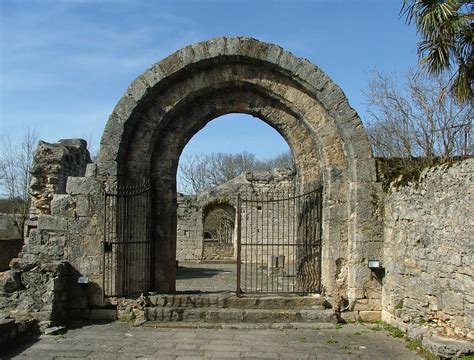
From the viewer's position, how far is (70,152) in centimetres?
1448

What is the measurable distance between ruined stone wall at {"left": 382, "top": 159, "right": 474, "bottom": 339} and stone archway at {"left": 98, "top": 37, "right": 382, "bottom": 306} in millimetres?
593

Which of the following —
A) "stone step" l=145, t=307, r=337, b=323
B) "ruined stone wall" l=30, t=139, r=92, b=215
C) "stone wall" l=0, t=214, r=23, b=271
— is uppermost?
"ruined stone wall" l=30, t=139, r=92, b=215

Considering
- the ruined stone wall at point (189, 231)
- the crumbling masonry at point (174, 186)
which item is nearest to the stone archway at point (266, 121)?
the crumbling masonry at point (174, 186)

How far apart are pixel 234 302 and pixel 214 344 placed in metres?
1.64

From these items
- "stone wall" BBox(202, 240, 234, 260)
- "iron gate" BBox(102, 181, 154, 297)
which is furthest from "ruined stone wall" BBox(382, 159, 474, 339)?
"stone wall" BBox(202, 240, 234, 260)

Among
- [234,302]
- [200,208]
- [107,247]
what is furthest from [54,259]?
[200,208]

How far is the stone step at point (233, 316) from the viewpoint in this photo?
8328 millimetres

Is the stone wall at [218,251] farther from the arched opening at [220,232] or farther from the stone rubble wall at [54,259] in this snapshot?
the stone rubble wall at [54,259]

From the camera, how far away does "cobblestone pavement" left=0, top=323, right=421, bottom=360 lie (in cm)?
648

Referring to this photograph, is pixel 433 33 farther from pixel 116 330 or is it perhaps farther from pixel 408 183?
pixel 116 330

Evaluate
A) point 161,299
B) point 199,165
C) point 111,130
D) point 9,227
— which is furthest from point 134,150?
point 199,165

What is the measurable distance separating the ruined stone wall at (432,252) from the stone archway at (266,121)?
59 centimetres

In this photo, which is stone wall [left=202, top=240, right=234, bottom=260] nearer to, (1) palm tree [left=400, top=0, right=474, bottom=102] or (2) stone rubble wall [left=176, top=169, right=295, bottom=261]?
(2) stone rubble wall [left=176, top=169, right=295, bottom=261]

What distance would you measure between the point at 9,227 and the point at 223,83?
42.7 ft
